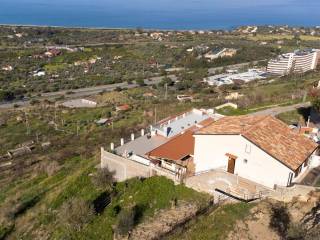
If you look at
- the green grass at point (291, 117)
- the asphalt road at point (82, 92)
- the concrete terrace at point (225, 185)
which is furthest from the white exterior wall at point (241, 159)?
the asphalt road at point (82, 92)

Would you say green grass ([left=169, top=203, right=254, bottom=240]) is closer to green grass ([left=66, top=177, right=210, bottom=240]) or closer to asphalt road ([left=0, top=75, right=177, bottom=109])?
green grass ([left=66, top=177, right=210, bottom=240])

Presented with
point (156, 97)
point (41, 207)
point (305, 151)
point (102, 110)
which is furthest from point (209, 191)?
point (156, 97)

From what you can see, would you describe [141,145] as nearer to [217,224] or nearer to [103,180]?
[103,180]

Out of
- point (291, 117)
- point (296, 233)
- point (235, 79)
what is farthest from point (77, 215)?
point (235, 79)

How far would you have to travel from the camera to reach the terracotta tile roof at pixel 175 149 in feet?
71.8

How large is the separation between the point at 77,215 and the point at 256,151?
8738 mm

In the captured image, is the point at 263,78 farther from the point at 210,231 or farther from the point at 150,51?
the point at 210,231

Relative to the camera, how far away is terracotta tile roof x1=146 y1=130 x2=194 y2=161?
21.9 meters

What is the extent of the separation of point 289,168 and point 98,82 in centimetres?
6409

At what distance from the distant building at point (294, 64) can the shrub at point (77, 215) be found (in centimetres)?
6098

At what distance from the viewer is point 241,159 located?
746 inches

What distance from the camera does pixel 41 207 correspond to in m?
22.3

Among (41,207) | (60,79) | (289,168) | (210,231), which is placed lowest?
(60,79)

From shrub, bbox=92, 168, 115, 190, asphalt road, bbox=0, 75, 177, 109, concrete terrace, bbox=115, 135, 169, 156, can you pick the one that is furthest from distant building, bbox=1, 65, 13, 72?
shrub, bbox=92, 168, 115, 190
